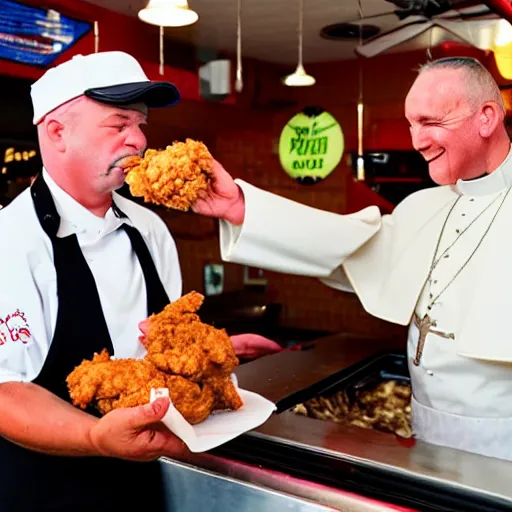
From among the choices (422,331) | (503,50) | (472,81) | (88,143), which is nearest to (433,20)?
(503,50)

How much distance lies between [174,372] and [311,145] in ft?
9.15

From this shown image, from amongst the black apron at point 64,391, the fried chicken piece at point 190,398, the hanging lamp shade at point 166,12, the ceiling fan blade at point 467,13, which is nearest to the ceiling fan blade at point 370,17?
the ceiling fan blade at point 467,13

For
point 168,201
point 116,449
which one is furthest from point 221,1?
point 116,449

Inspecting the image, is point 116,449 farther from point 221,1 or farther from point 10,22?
point 221,1

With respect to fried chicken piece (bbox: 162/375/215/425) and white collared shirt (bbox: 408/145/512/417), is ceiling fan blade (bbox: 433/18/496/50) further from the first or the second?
fried chicken piece (bbox: 162/375/215/425)

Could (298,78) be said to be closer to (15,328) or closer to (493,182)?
(493,182)

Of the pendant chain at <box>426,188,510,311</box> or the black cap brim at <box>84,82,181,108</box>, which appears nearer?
the black cap brim at <box>84,82,181,108</box>

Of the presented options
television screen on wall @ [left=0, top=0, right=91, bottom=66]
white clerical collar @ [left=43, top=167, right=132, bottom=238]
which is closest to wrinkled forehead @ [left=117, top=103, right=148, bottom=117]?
white clerical collar @ [left=43, top=167, right=132, bottom=238]

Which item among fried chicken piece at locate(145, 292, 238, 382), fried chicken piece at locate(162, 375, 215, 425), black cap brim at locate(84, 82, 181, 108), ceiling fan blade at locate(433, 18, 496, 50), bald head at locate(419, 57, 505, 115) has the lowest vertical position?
fried chicken piece at locate(162, 375, 215, 425)

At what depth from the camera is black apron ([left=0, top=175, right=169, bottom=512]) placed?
138 cm

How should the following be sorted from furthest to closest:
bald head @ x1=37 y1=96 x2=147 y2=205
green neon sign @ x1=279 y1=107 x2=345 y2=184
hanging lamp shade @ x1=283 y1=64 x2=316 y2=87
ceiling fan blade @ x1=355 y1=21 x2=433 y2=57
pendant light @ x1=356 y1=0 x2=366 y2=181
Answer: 1. hanging lamp shade @ x1=283 y1=64 x2=316 y2=87
2. green neon sign @ x1=279 y1=107 x2=345 y2=184
3. pendant light @ x1=356 y1=0 x2=366 y2=181
4. ceiling fan blade @ x1=355 y1=21 x2=433 y2=57
5. bald head @ x1=37 y1=96 x2=147 y2=205

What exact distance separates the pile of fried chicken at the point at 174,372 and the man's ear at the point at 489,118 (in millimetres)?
871

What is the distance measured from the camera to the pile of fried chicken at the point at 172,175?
4.04 ft

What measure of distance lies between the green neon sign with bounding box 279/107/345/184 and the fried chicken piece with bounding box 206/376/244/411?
2.52 m
